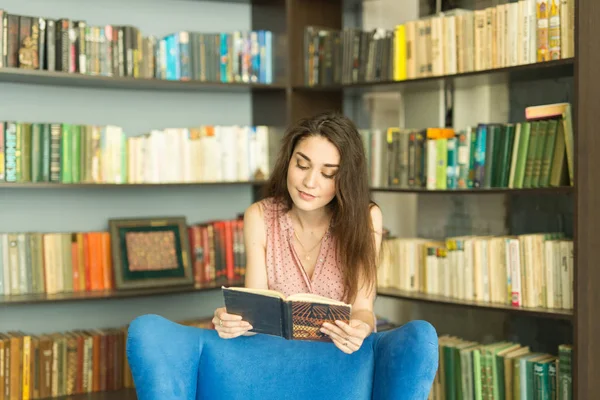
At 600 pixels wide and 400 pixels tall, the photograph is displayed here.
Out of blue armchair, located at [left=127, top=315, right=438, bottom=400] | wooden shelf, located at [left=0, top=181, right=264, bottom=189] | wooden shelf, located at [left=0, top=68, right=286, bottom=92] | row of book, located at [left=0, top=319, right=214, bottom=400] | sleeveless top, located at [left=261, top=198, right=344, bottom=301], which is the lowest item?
row of book, located at [left=0, top=319, right=214, bottom=400]

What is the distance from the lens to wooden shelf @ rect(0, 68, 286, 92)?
316 centimetres

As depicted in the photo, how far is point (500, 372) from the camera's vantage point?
9.91 feet

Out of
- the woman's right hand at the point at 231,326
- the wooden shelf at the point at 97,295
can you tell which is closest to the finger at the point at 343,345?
the woman's right hand at the point at 231,326

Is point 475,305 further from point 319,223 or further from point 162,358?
point 162,358

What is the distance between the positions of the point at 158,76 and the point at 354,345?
5.97 feet

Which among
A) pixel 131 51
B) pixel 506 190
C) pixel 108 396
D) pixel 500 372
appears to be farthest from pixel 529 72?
pixel 108 396

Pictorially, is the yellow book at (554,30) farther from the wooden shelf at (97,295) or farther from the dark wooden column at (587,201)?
the wooden shelf at (97,295)

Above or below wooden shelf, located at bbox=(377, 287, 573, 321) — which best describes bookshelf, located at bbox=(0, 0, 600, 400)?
above

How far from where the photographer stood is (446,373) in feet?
10.5

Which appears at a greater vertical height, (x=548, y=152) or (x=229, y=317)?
(x=548, y=152)

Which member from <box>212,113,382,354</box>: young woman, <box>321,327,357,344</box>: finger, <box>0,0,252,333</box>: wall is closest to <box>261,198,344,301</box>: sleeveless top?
<box>212,113,382,354</box>: young woman

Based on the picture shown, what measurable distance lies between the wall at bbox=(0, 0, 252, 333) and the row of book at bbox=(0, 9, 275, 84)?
0.45 feet

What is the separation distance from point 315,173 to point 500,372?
121 centimetres

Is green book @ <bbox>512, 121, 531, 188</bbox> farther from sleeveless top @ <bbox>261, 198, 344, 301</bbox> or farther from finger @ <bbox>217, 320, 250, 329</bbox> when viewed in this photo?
finger @ <bbox>217, 320, 250, 329</bbox>
